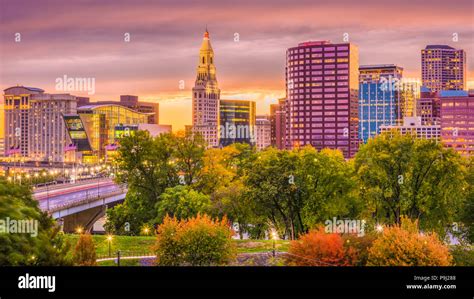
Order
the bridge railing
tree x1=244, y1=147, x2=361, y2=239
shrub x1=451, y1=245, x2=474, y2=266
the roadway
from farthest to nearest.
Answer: the roadway → the bridge railing → tree x1=244, y1=147, x2=361, y2=239 → shrub x1=451, y1=245, x2=474, y2=266

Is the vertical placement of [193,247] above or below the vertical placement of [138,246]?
above

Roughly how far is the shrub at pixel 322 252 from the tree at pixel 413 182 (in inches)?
733

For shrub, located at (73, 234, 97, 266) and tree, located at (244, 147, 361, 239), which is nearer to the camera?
shrub, located at (73, 234, 97, 266)

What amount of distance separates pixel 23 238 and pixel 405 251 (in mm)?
15960

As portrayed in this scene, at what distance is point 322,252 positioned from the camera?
2958 cm

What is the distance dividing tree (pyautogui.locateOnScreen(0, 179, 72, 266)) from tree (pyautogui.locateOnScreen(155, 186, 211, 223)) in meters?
22.7

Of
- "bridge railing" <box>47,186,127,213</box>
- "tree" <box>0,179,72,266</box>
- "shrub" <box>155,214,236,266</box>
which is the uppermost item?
"tree" <box>0,179,72,266</box>

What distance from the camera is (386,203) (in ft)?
160

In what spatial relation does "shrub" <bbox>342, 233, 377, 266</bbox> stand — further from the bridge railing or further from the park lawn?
the bridge railing

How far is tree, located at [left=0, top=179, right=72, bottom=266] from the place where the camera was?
84.3ft

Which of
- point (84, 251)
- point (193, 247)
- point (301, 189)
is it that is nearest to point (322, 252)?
point (193, 247)

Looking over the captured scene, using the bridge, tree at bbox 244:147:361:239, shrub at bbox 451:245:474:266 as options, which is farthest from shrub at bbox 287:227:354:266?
the bridge

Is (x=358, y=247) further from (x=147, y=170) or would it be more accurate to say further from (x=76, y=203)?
(x=76, y=203)
